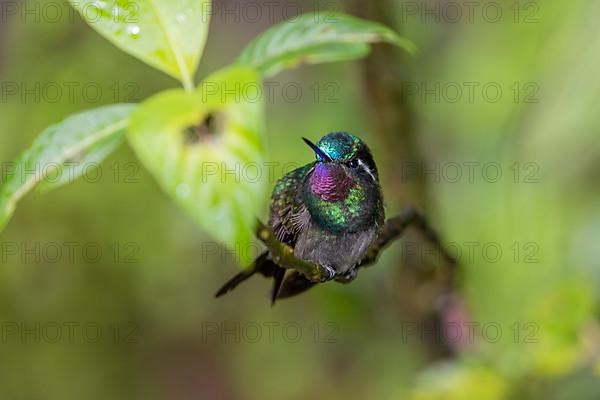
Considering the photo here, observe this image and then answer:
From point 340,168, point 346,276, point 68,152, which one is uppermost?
point 68,152

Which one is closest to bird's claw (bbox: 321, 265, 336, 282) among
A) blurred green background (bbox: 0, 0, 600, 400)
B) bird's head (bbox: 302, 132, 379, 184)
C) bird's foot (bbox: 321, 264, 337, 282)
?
bird's foot (bbox: 321, 264, 337, 282)

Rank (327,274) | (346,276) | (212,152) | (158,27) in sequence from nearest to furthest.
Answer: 1. (212,152)
2. (158,27)
3. (327,274)
4. (346,276)

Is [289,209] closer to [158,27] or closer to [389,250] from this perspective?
[158,27]

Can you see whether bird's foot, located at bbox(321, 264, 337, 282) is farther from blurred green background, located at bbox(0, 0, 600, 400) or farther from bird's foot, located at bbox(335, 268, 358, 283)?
blurred green background, located at bbox(0, 0, 600, 400)

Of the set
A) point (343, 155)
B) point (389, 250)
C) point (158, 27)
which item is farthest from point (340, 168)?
point (389, 250)

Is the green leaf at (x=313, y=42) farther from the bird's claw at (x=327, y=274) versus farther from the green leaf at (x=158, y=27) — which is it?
the bird's claw at (x=327, y=274)

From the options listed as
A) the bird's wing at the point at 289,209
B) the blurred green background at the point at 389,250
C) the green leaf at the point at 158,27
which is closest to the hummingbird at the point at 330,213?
the bird's wing at the point at 289,209
